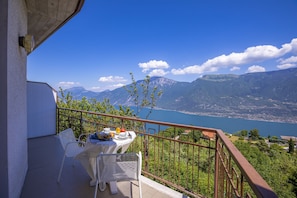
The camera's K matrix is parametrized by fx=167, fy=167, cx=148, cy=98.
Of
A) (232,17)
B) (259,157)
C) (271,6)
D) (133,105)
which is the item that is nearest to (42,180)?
(133,105)

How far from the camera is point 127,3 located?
9.56 meters

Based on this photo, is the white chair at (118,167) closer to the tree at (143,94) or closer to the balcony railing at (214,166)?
the balcony railing at (214,166)

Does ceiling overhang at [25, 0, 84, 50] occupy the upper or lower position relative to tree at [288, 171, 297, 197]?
upper

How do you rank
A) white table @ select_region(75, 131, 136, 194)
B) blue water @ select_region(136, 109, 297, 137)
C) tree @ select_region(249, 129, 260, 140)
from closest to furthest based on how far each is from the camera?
white table @ select_region(75, 131, 136, 194), tree @ select_region(249, 129, 260, 140), blue water @ select_region(136, 109, 297, 137)

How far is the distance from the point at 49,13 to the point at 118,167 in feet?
9.84

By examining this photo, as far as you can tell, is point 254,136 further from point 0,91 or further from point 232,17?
point 0,91

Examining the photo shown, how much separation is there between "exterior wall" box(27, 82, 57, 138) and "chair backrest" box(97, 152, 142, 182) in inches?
202

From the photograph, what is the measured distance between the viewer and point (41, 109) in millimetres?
5906

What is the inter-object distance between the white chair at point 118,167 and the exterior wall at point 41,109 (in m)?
5.11

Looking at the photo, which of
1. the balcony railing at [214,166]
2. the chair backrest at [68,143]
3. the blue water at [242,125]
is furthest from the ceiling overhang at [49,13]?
the blue water at [242,125]

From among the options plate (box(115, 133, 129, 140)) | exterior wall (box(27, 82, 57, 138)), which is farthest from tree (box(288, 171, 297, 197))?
exterior wall (box(27, 82, 57, 138))

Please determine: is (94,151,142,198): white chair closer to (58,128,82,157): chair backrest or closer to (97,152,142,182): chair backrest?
(97,152,142,182): chair backrest

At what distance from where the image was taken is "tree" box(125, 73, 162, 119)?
9.52 m

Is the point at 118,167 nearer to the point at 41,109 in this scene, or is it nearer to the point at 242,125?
the point at 41,109
